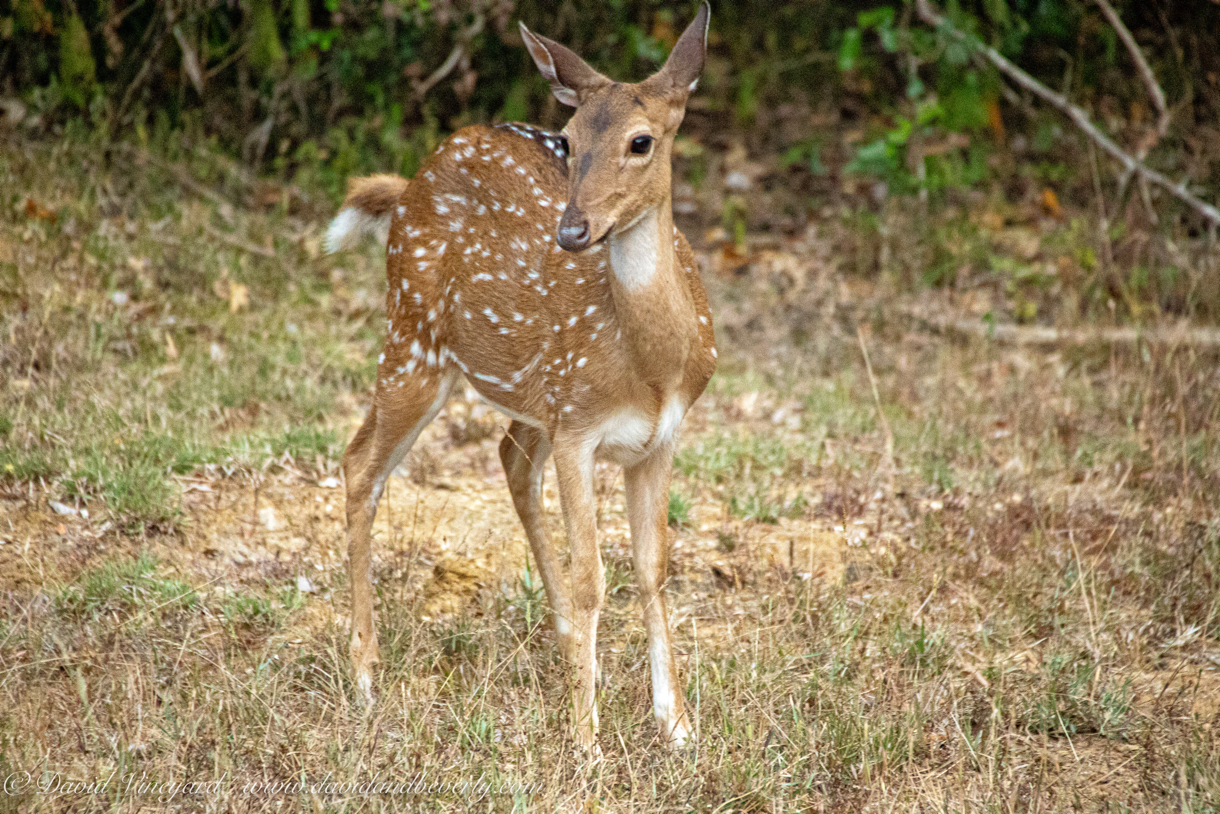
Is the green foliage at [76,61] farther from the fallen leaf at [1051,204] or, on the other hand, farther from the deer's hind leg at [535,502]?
the fallen leaf at [1051,204]

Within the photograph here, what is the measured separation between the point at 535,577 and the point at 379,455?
2.78 ft

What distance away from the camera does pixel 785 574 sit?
4578 millimetres

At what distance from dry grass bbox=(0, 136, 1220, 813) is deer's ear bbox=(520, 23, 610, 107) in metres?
1.56

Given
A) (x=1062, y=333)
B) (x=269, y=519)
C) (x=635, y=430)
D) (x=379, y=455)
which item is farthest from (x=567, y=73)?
(x=1062, y=333)

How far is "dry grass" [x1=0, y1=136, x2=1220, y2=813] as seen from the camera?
339 centimetres

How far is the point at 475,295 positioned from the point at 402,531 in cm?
108

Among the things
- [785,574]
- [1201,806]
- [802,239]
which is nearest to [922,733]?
[1201,806]

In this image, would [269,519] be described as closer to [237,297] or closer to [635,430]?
[635,430]

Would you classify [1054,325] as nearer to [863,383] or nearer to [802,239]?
[863,383]

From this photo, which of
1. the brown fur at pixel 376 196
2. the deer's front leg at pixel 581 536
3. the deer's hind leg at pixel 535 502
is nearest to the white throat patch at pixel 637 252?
the deer's front leg at pixel 581 536

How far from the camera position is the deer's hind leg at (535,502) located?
4312mm

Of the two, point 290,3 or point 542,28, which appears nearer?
point 290,3

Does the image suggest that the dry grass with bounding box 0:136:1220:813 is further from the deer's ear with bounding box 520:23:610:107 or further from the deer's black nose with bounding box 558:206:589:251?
the deer's ear with bounding box 520:23:610:107

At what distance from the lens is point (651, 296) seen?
3590 millimetres
